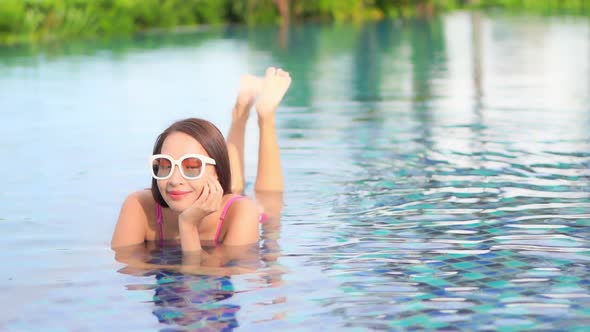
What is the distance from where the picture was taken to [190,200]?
5.07m

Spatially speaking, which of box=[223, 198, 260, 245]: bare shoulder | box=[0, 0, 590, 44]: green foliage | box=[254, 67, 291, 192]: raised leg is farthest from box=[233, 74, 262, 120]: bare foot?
box=[0, 0, 590, 44]: green foliage

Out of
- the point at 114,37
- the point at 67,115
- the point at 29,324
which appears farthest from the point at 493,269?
the point at 114,37

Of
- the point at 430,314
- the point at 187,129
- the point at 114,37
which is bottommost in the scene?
the point at 430,314

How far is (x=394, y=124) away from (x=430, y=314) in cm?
656

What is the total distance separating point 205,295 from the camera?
189 inches

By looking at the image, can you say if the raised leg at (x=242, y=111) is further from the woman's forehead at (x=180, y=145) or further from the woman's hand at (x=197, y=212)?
the woman's forehead at (x=180, y=145)

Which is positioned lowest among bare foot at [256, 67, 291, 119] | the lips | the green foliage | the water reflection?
the water reflection

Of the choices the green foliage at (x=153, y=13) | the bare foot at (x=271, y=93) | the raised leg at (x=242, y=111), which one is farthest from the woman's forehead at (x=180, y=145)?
the green foliage at (x=153, y=13)

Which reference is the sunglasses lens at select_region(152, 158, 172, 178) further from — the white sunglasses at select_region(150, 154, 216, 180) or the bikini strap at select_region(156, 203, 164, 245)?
the bikini strap at select_region(156, 203, 164, 245)

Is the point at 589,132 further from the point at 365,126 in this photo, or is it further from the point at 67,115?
the point at 67,115

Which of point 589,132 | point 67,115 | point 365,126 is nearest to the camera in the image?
point 589,132

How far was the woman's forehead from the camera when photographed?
5074mm

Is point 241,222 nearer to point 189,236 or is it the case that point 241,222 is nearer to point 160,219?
point 189,236

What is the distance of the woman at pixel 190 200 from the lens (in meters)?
5.03
